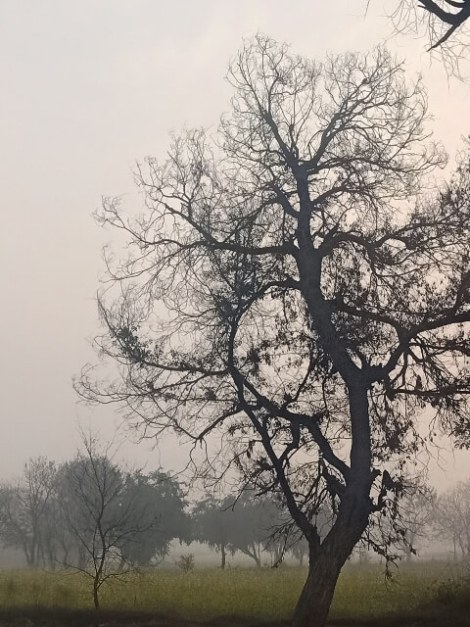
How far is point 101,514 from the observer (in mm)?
16125

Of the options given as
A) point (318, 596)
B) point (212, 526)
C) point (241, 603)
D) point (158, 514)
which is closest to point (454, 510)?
point (212, 526)

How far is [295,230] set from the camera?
50.5ft

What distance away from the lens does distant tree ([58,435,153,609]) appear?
16953 mm

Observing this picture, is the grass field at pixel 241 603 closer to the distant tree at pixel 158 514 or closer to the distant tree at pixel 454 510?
the distant tree at pixel 158 514

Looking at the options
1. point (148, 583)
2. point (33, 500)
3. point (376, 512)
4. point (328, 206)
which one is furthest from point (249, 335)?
point (33, 500)

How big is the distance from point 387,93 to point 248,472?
970 centimetres

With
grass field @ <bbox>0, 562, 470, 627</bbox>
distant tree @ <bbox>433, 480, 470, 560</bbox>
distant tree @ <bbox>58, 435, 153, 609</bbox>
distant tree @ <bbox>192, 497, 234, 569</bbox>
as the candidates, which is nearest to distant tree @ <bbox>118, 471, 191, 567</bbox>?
distant tree @ <bbox>58, 435, 153, 609</bbox>

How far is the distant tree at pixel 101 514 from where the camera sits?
1695 centimetres

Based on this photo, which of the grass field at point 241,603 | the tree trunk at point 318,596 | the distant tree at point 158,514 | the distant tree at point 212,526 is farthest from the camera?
the distant tree at point 212,526

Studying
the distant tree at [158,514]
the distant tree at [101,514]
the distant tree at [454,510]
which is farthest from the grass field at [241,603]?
the distant tree at [454,510]

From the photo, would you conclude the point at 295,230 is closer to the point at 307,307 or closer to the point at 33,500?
the point at 307,307

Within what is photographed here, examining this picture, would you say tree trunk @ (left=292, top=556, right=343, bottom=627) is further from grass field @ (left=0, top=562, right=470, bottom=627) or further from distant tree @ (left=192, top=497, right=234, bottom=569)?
distant tree @ (left=192, top=497, right=234, bottom=569)

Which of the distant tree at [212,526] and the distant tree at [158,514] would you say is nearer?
the distant tree at [158,514]

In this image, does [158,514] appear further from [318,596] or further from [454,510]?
[454,510]
